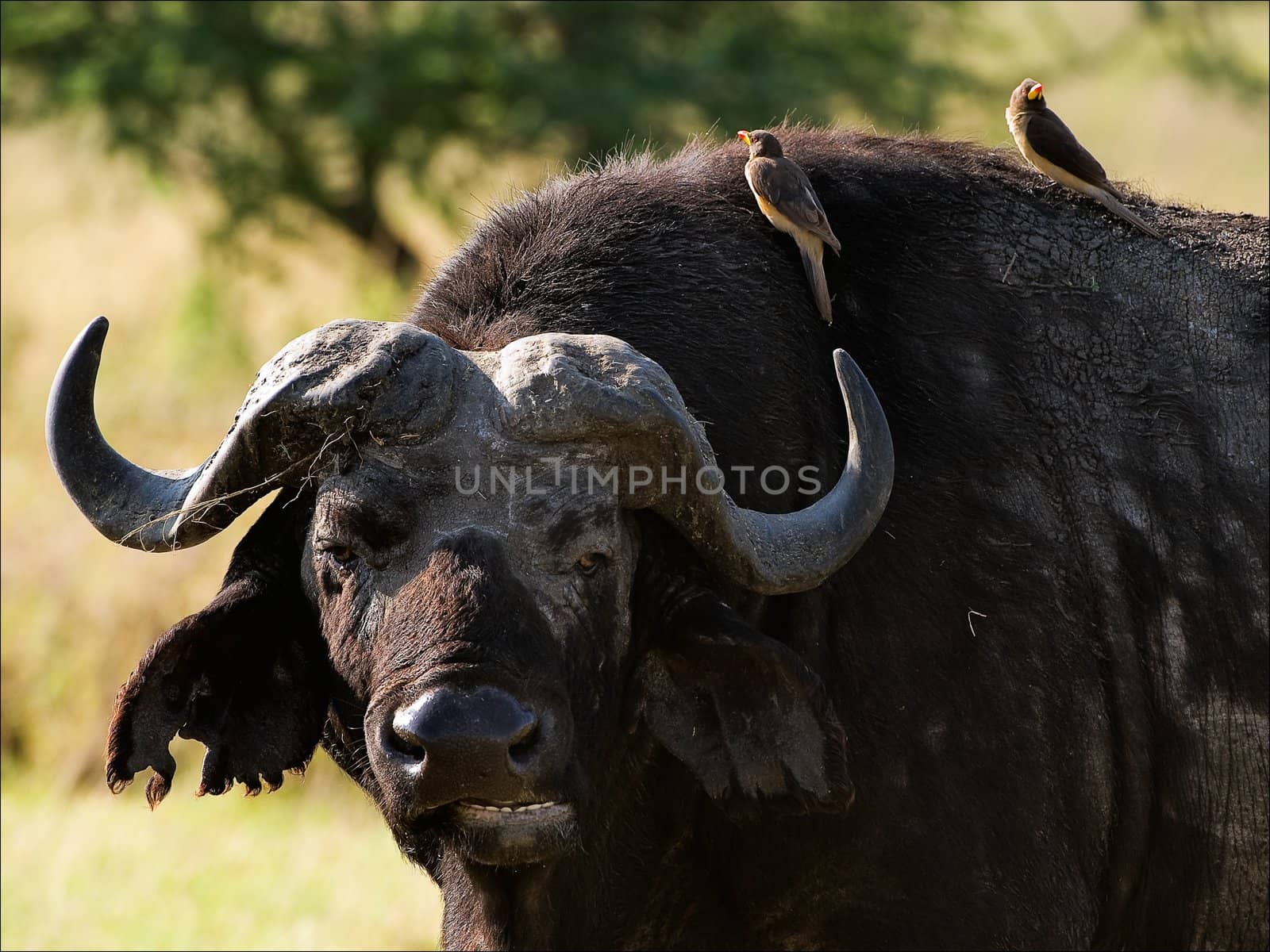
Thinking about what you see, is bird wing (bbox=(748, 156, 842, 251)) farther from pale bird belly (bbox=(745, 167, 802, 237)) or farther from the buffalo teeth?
the buffalo teeth

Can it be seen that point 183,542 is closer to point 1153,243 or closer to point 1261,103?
point 1153,243

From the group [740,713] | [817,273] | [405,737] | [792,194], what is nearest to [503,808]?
[405,737]

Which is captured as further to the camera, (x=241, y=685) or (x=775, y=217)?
(x=775, y=217)

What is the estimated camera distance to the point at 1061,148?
5133 mm

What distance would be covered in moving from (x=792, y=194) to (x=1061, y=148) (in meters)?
1.04

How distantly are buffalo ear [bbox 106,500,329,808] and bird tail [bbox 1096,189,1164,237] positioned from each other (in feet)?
9.04

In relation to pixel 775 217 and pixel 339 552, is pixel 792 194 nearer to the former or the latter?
pixel 775 217

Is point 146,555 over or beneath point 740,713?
beneath

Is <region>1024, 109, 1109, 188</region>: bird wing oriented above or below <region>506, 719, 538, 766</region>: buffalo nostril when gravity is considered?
above

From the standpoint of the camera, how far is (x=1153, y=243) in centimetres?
520

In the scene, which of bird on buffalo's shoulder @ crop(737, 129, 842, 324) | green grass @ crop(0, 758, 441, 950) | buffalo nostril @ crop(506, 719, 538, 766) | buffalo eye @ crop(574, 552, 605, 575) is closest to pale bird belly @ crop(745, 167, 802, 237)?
bird on buffalo's shoulder @ crop(737, 129, 842, 324)

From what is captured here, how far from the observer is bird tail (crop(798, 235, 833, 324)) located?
4719 mm

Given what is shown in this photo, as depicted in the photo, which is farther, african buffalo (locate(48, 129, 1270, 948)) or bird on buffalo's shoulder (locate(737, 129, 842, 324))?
bird on buffalo's shoulder (locate(737, 129, 842, 324))

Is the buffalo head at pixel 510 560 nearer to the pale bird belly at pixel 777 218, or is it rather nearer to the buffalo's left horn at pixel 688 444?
the buffalo's left horn at pixel 688 444
